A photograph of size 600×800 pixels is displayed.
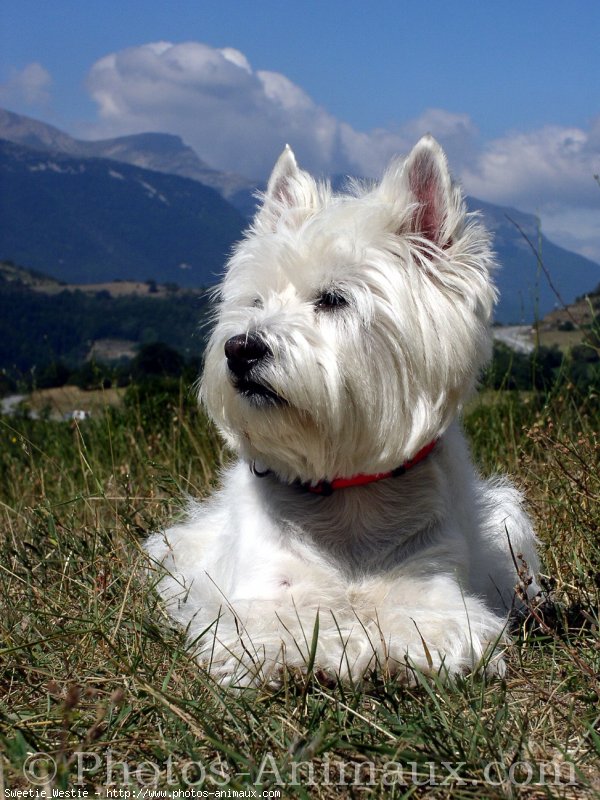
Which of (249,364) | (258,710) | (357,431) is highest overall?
(249,364)

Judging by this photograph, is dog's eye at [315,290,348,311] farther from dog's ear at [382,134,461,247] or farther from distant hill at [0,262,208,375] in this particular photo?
distant hill at [0,262,208,375]

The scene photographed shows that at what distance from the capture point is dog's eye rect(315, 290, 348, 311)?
3336 mm

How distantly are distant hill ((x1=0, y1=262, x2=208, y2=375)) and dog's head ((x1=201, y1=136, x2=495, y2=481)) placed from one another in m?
107

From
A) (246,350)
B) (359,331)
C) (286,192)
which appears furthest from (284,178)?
(246,350)

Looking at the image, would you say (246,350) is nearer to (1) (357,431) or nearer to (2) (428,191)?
(1) (357,431)

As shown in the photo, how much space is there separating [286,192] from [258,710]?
2378 millimetres

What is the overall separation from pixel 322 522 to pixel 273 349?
31.0 inches

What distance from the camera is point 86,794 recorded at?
2.18 m

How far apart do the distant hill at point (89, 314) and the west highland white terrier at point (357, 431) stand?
10676 cm

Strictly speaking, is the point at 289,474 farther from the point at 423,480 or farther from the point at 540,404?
the point at 540,404

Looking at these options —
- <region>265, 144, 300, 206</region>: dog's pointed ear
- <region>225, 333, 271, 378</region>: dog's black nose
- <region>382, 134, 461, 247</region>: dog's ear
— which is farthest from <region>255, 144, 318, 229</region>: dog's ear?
<region>225, 333, 271, 378</region>: dog's black nose

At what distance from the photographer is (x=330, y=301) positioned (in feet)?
11.0

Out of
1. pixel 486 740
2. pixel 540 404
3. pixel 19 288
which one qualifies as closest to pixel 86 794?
pixel 486 740

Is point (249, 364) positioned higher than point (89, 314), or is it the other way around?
point (249, 364)
